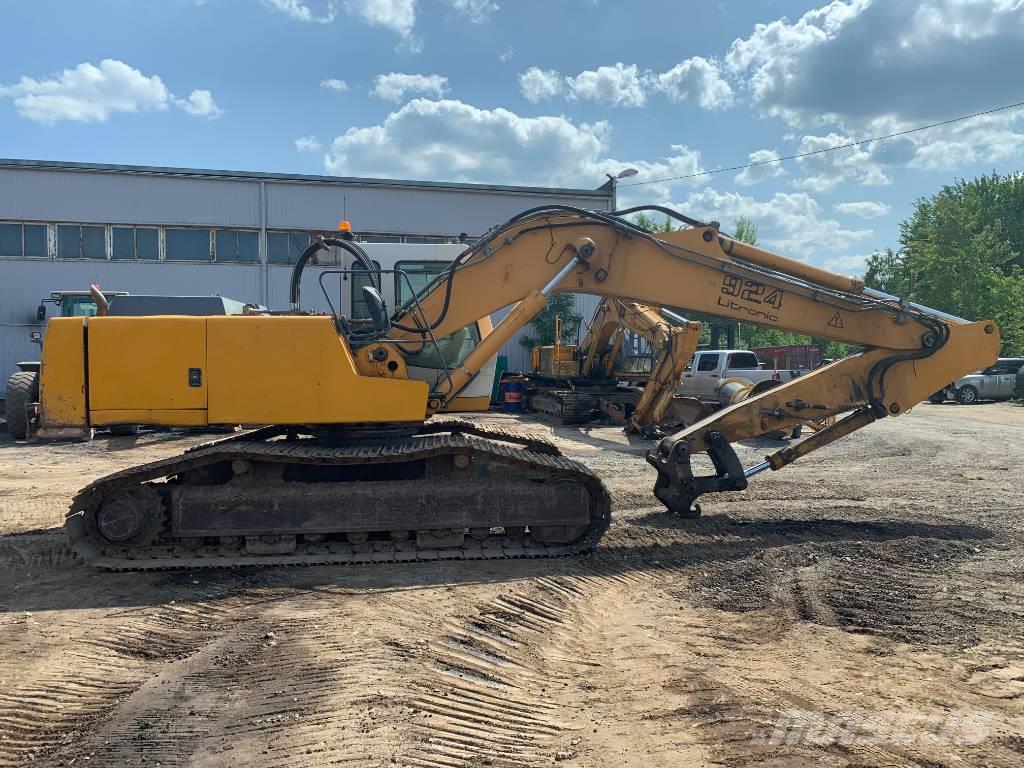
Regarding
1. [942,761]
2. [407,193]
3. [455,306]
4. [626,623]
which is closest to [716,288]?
[455,306]

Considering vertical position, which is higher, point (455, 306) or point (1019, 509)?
point (455, 306)

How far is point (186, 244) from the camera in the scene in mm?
24453

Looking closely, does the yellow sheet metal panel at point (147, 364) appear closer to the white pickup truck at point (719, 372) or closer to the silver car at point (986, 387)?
the white pickup truck at point (719, 372)

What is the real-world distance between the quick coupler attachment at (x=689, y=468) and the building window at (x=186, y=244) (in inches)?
838

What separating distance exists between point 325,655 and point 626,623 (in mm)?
1955

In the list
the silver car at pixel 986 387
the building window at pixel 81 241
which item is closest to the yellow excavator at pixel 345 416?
the building window at pixel 81 241

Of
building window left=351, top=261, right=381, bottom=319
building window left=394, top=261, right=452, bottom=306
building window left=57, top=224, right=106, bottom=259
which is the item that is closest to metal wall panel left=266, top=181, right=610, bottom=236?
building window left=57, top=224, right=106, bottom=259

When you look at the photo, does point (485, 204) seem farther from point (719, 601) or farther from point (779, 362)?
point (719, 601)

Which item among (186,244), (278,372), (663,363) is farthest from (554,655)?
(186,244)

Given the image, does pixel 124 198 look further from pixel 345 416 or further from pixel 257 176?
pixel 345 416

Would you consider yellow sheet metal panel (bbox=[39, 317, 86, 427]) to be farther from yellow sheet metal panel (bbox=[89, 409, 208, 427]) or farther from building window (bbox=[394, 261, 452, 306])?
building window (bbox=[394, 261, 452, 306])

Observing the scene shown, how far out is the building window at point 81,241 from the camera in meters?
23.7

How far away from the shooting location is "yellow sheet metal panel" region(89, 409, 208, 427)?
5949mm

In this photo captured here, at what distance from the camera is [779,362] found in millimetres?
27188
